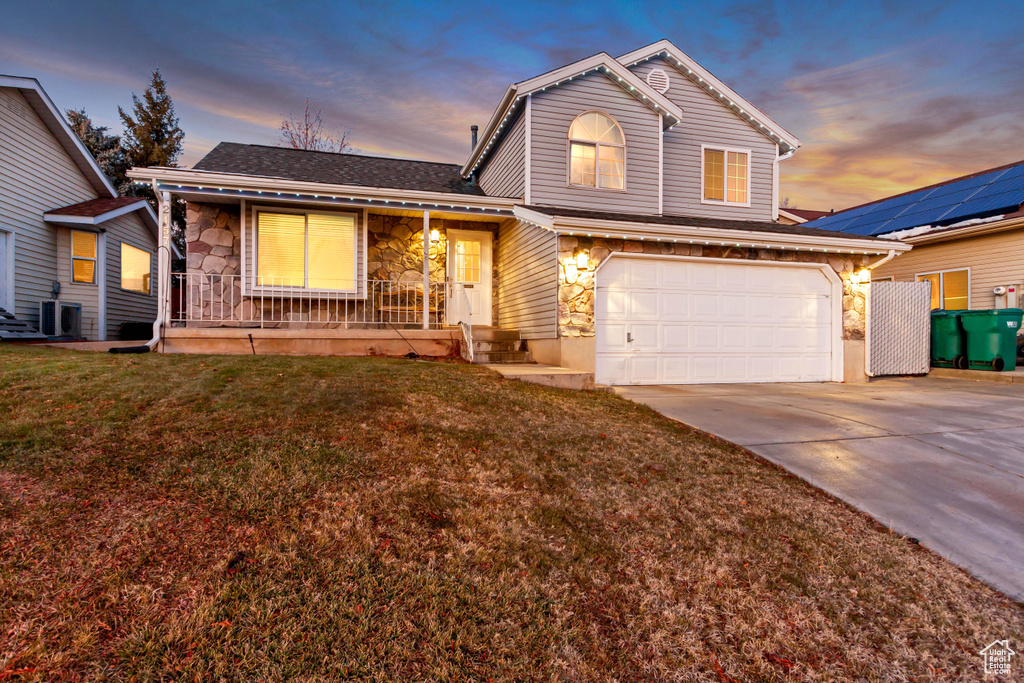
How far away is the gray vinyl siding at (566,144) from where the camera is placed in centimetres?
937

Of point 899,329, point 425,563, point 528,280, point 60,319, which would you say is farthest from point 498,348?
point 60,319

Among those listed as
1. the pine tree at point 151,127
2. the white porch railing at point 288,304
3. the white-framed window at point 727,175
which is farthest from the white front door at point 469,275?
the pine tree at point 151,127

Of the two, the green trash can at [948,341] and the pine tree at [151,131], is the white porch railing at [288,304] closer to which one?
the green trash can at [948,341]

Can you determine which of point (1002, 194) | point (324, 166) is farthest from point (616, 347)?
point (1002, 194)

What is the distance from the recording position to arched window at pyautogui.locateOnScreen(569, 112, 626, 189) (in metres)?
9.64

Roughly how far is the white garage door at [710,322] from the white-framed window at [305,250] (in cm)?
539

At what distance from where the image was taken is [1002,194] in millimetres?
12516

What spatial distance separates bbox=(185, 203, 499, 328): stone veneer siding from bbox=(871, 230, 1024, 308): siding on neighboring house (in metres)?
12.3

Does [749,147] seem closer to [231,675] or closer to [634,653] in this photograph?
[634,653]

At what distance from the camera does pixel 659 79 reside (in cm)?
1079

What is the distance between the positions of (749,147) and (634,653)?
12.0m

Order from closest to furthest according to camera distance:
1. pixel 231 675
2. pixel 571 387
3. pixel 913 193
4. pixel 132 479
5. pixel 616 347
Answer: pixel 231 675 → pixel 132 479 → pixel 571 387 → pixel 616 347 → pixel 913 193

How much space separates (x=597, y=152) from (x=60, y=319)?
13174mm

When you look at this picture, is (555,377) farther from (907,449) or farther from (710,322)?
(907,449)
